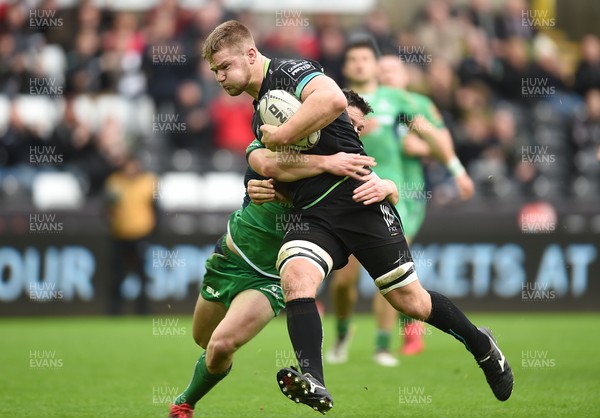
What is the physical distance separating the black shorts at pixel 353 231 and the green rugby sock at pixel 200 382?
1030 mm

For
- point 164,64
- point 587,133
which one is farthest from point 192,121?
point 587,133

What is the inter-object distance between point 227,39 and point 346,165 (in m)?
1.00

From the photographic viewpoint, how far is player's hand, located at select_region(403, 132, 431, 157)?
10707 millimetres

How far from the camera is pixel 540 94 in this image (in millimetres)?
18781

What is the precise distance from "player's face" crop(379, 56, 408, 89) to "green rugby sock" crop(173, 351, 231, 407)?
16.7 feet

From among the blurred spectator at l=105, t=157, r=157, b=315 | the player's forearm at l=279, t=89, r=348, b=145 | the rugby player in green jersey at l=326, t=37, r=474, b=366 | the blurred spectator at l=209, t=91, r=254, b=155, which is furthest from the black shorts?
the blurred spectator at l=209, t=91, r=254, b=155

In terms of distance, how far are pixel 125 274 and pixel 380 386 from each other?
741 cm

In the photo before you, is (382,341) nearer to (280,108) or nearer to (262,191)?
(262,191)

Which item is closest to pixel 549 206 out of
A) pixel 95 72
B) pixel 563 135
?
pixel 563 135

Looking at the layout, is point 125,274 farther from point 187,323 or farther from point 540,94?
point 540,94

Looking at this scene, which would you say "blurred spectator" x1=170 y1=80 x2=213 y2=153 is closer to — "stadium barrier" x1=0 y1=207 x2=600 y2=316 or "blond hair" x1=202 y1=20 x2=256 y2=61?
"stadium barrier" x1=0 y1=207 x2=600 y2=316

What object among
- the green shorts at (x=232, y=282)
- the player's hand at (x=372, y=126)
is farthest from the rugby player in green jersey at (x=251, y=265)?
the player's hand at (x=372, y=126)

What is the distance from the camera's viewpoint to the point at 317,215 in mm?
6215

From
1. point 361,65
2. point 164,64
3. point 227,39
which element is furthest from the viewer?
point 164,64
